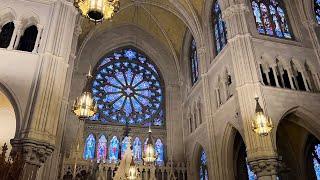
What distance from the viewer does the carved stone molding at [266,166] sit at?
11328mm

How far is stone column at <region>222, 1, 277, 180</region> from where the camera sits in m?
11.6

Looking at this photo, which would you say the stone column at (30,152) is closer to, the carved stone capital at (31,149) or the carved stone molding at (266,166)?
the carved stone capital at (31,149)

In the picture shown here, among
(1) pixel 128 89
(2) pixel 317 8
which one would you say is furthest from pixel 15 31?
(2) pixel 317 8

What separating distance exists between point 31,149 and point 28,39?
4642 mm

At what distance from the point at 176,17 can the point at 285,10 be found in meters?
7.10

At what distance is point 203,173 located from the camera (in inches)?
704

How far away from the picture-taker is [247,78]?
13234 millimetres

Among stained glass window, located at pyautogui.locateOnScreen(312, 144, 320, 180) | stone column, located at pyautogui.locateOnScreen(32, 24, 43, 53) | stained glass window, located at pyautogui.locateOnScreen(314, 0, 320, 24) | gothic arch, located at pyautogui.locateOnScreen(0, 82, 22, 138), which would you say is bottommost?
stained glass window, located at pyautogui.locateOnScreen(312, 144, 320, 180)

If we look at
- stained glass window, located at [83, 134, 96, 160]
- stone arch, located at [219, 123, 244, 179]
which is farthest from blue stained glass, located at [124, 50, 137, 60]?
Answer: stone arch, located at [219, 123, 244, 179]

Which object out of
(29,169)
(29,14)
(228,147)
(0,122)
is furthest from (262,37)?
(0,122)

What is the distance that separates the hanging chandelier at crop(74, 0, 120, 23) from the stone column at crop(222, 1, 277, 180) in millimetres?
7672

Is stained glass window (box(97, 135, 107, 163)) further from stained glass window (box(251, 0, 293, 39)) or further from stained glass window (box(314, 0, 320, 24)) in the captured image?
stained glass window (box(314, 0, 320, 24))

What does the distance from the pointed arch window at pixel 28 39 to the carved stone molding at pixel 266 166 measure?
926cm

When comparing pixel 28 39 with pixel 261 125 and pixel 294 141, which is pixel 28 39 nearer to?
pixel 261 125
